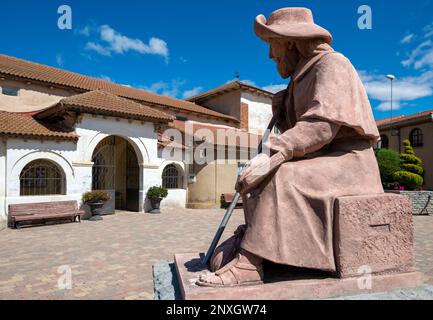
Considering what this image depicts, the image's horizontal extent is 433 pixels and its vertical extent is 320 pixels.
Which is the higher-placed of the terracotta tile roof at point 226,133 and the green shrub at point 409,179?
the terracotta tile roof at point 226,133

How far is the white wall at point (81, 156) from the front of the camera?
30.8ft

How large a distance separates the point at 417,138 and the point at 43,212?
23.9m

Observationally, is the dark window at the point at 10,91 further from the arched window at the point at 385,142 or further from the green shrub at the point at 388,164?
the arched window at the point at 385,142

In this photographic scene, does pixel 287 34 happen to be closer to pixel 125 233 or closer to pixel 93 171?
pixel 125 233

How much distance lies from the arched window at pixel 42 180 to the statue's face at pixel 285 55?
32.5ft

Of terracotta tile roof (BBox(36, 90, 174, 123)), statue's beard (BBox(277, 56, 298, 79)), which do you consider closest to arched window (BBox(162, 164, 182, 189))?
terracotta tile roof (BBox(36, 90, 174, 123))

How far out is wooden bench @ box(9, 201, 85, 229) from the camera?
9.00 metres

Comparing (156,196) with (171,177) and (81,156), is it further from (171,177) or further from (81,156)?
(81,156)

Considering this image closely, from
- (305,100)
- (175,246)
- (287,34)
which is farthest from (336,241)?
(175,246)

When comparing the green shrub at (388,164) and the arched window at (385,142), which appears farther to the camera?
the arched window at (385,142)

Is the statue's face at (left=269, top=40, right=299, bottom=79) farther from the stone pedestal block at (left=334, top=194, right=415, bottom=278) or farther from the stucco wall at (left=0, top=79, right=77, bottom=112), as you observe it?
the stucco wall at (left=0, top=79, right=77, bottom=112)

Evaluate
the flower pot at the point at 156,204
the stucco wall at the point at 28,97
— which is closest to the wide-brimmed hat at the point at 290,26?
the flower pot at the point at 156,204
